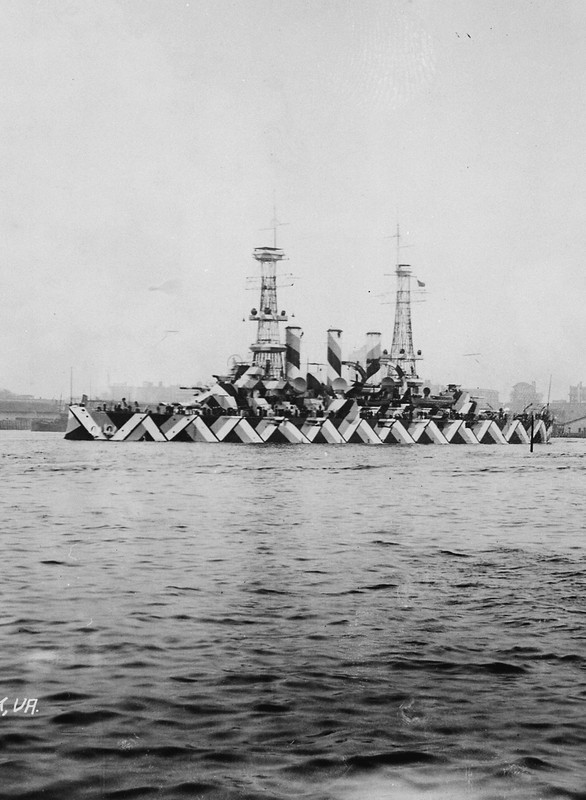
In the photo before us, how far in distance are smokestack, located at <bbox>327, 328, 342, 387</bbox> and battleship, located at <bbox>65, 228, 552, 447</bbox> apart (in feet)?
0.28

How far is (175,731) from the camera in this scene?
7.35 metres

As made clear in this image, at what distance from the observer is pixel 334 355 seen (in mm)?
76688

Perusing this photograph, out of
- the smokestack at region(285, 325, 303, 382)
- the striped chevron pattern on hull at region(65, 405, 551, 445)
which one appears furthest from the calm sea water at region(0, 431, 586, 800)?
the smokestack at region(285, 325, 303, 382)

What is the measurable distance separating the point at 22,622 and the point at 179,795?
5.08 m

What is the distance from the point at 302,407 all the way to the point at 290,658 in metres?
62.4

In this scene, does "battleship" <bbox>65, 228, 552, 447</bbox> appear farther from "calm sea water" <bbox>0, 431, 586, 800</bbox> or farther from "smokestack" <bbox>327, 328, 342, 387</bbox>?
"calm sea water" <bbox>0, 431, 586, 800</bbox>

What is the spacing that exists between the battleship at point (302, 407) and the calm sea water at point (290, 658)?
147 feet

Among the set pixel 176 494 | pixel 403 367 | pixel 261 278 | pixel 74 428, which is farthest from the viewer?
pixel 403 367

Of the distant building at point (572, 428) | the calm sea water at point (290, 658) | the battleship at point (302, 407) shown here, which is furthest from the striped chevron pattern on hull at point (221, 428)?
the distant building at point (572, 428)

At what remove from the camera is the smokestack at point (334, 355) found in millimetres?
76438

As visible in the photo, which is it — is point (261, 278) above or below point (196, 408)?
above

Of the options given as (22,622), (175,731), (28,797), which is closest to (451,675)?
(175,731)

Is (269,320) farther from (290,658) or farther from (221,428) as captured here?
(290,658)

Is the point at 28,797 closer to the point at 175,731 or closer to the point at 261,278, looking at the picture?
the point at 175,731
